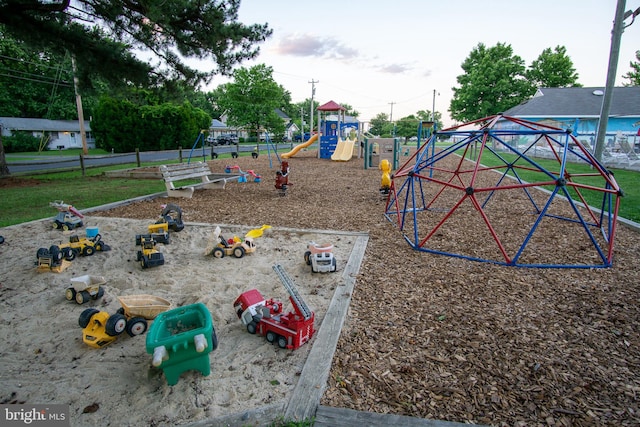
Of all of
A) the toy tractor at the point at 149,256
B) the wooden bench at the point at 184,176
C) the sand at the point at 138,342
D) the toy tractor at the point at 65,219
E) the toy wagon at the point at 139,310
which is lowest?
the sand at the point at 138,342

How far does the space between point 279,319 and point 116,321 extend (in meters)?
1.45

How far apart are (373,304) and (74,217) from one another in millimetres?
6123

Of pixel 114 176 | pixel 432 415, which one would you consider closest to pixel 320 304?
pixel 432 415

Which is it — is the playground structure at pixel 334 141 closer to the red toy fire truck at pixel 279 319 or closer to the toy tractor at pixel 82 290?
the toy tractor at pixel 82 290

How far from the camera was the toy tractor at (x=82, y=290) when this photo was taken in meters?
3.79

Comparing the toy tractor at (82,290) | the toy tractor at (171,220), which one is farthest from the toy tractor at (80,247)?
the toy tractor at (82,290)

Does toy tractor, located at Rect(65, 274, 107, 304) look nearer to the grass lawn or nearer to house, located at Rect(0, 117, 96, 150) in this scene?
the grass lawn

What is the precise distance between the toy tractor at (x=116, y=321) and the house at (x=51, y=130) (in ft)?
144

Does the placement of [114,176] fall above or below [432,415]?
above

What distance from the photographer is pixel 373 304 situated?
12.7 feet

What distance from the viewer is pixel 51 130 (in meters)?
42.3

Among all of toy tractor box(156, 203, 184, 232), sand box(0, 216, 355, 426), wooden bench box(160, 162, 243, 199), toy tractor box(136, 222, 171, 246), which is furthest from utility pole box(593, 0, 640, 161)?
toy tractor box(136, 222, 171, 246)

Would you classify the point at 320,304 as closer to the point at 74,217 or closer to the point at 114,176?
the point at 74,217

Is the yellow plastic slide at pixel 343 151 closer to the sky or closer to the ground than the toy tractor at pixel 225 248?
closer to the sky
